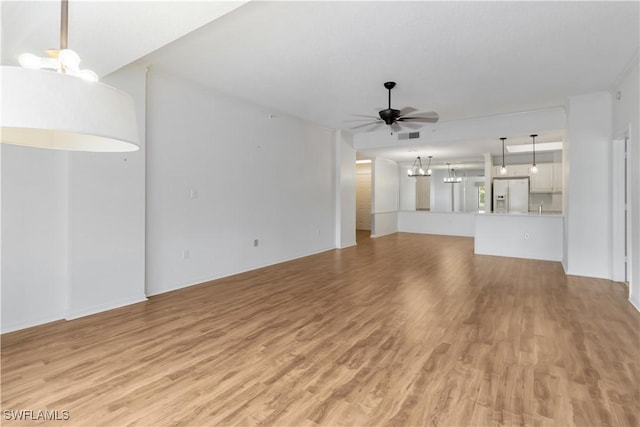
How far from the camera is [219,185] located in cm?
504

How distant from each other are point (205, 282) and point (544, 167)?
9449 mm

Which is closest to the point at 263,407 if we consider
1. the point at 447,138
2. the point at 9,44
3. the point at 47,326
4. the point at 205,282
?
the point at 47,326

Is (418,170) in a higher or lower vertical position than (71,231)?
higher

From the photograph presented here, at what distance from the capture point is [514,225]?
22.7ft

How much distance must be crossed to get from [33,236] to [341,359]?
3195mm

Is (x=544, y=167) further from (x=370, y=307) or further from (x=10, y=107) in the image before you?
(x=10, y=107)

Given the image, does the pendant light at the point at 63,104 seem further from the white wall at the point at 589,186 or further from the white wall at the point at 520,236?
the white wall at the point at 520,236

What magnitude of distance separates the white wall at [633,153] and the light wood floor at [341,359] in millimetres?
Answer: 368

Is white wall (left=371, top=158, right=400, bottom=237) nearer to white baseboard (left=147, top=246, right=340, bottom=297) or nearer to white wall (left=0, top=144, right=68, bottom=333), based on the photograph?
white baseboard (left=147, top=246, right=340, bottom=297)

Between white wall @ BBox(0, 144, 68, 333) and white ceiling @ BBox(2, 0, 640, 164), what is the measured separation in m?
1.02

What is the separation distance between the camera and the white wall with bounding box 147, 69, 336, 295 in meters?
4.27

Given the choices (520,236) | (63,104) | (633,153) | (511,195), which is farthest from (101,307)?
(511,195)

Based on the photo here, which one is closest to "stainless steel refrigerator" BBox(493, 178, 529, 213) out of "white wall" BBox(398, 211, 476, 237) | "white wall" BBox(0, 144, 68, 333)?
"white wall" BBox(398, 211, 476, 237)

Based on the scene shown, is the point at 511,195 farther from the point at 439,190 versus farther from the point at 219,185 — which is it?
the point at 219,185
